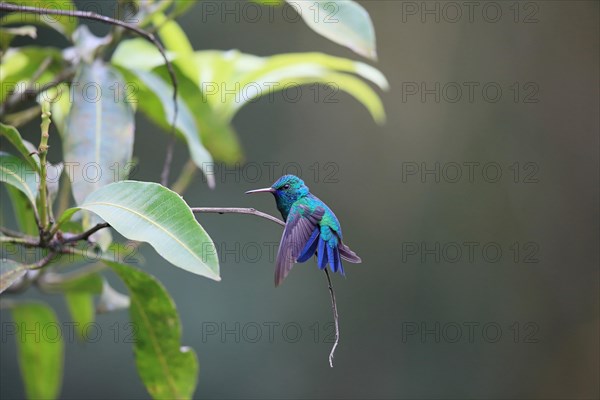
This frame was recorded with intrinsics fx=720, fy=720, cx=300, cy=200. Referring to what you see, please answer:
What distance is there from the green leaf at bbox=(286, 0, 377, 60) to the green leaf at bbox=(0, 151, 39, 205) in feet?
2.10

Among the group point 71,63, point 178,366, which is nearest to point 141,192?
point 178,366

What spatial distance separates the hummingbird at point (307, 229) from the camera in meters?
1.38

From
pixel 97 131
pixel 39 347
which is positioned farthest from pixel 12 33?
pixel 39 347

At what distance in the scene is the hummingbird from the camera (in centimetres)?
138

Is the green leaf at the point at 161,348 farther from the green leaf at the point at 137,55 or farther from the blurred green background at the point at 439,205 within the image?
the blurred green background at the point at 439,205

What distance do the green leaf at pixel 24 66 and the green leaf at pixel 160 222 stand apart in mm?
760

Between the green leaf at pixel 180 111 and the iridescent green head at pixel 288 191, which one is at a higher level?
the green leaf at pixel 180 111

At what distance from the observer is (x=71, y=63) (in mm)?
1873

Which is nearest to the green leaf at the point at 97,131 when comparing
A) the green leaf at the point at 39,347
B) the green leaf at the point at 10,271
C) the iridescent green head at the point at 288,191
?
the green leaf at the point at 10,271

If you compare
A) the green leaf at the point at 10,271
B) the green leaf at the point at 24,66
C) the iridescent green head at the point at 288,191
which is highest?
the green leaf at the point at 24,66

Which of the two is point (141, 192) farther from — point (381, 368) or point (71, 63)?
point (381, 368)

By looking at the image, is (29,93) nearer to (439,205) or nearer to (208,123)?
(208,123)

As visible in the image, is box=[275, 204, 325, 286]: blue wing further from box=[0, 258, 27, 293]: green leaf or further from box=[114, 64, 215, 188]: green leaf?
box=[0, 258, 27, 293]: green leaf

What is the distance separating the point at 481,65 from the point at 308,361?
2535mm
